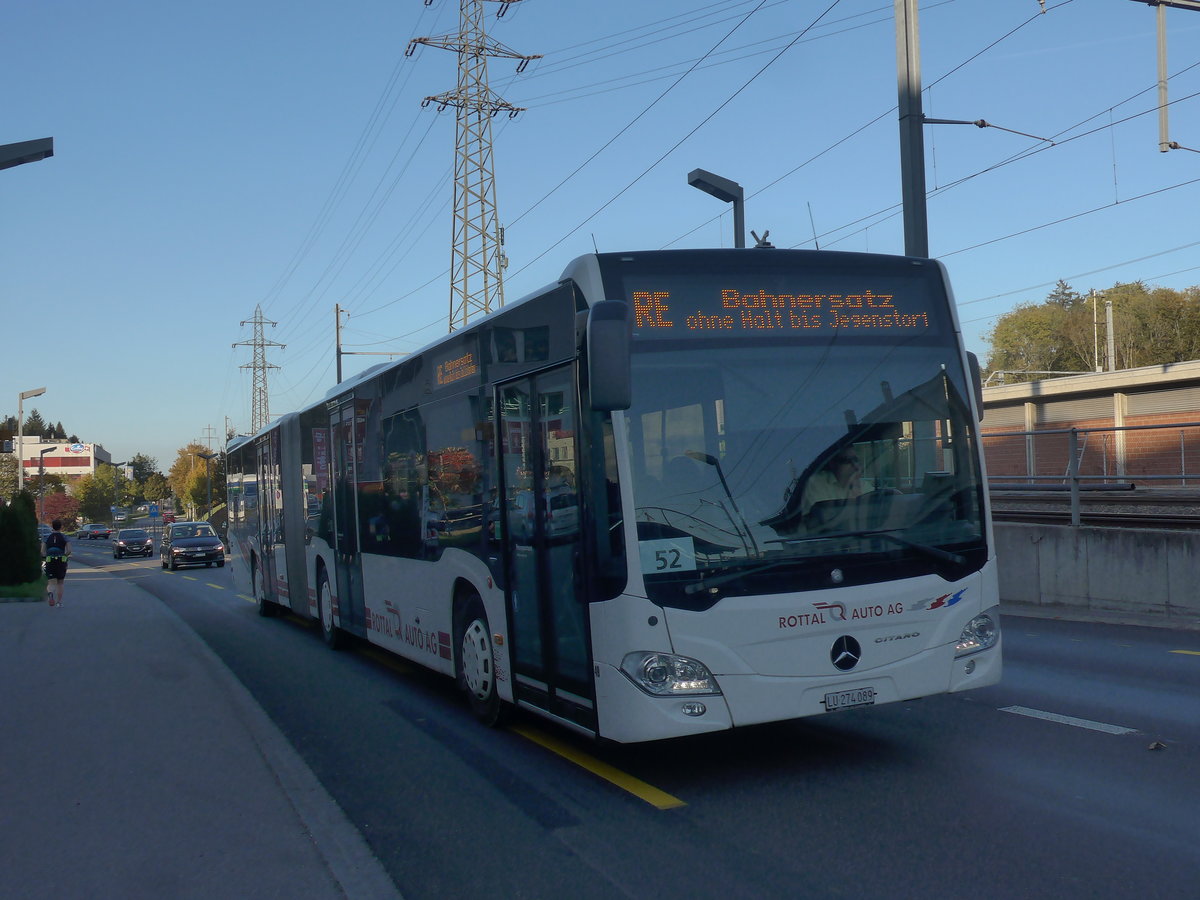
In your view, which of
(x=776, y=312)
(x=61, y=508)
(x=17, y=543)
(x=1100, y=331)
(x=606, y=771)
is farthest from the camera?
(x=61, y=508)

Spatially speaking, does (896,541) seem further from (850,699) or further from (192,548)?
(192,548)

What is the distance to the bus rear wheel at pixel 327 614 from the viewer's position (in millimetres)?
13594

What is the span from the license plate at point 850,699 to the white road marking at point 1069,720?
1.85 meters

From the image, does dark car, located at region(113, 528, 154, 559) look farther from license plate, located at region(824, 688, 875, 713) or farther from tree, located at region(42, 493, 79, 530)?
tree, located at region(42, 493, 79, 530)

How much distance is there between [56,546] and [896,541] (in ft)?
70.9

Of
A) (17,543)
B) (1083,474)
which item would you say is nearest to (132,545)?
(17,543)

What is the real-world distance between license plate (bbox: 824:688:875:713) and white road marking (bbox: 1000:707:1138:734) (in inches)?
73.0

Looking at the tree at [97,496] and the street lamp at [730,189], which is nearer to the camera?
the street lamp at [730,189]

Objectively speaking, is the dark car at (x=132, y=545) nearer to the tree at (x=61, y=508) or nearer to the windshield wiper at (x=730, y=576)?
the windshield wiper at (x=730, y=576)

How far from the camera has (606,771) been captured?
686 cm

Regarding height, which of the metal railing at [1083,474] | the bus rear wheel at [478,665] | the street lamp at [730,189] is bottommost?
the bus rear wheel at [478,665]

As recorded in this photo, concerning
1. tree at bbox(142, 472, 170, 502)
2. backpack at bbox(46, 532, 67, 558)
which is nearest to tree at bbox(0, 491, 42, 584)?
backpack at bbox(46, 532, 67, 558)

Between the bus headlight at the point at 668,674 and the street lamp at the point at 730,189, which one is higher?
the street lamp at the point at 730,189

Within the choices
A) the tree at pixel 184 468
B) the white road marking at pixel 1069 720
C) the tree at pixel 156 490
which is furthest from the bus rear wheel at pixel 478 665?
the tree at pixel 156 490
